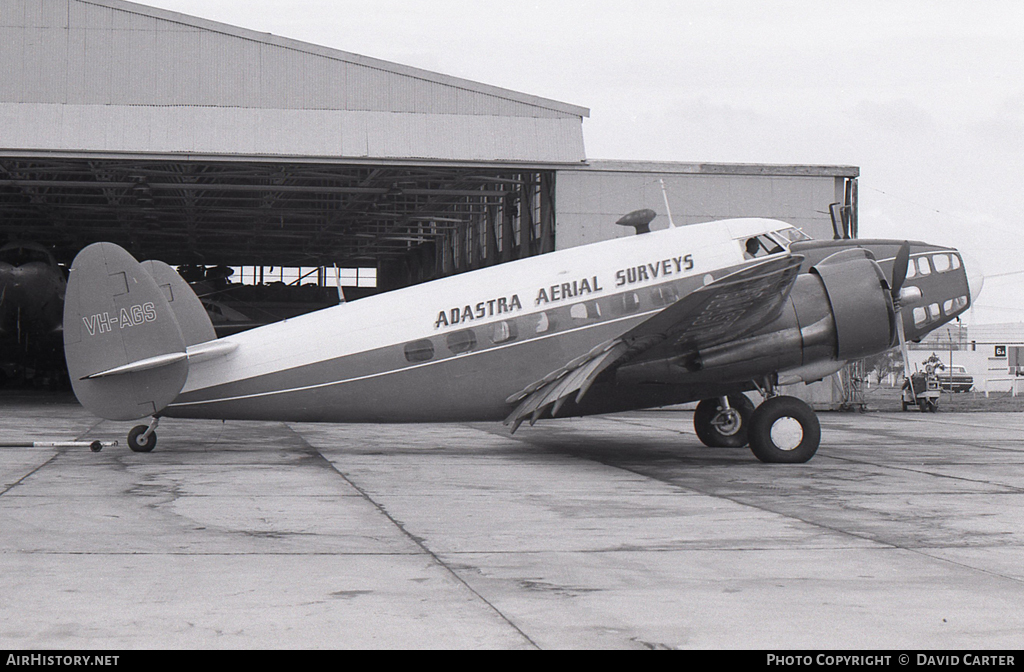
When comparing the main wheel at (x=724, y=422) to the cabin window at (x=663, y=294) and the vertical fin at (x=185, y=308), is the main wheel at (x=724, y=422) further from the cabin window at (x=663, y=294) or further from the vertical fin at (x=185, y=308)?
the vertical fin at (x=185, y=308)

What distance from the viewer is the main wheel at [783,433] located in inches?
576

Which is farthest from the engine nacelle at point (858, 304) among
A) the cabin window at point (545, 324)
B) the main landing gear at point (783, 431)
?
the cabin window at point (545, 324)

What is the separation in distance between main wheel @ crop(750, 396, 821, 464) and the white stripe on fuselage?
8.68ft

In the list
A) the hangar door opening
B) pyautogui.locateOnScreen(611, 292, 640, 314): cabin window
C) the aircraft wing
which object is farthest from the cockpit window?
the hangar door opening

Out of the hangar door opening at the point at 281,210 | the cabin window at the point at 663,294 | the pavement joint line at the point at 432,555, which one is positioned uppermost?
the hangar door opening at the point at 281,210

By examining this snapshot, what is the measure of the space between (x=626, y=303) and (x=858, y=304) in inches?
141


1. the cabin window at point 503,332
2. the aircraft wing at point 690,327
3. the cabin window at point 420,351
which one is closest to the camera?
the aircraft wing at point 690,327

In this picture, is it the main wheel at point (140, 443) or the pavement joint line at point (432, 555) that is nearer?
the pavement joint line at point (432, 555)

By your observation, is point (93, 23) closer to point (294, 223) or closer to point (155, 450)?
point (155, 450)

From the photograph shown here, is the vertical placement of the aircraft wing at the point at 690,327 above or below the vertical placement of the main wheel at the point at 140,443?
above

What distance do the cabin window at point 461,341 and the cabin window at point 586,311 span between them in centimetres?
170

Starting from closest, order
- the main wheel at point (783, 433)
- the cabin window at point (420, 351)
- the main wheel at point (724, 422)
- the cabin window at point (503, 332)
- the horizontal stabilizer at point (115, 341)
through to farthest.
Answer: the horizontal stabilizer at point (115, 341), the main wheel at point (783, 433), the cabin window at point (420, 351), the cabin window at point (503, 332), the main wheel at point (724, 422)

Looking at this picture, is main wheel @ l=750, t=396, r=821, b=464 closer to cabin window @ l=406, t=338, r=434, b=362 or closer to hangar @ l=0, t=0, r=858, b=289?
cabin window @ l=406, t=338, r=434, b=362

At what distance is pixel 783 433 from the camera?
14688mm
